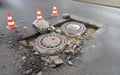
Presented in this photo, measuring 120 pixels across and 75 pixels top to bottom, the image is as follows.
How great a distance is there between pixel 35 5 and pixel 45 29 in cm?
276

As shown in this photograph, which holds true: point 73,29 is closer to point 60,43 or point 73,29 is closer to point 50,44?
point 60,43

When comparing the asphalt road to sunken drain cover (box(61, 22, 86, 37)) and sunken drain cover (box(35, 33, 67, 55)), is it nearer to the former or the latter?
sunken drain cover (box(61, 22, 86, 37))

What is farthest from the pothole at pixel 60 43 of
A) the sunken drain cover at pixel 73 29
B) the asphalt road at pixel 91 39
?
the asphalt road at pixel 91 39

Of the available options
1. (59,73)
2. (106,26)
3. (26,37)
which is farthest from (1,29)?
(106,26)

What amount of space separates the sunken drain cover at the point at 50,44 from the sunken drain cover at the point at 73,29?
431mm

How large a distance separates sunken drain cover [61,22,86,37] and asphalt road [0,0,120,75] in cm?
46

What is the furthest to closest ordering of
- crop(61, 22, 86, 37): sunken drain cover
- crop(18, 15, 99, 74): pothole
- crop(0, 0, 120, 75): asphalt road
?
crop(61, 22, 86, 37): sunken drain cover
crop(18, 15, 99, 74): pothole
crop(0, 0, 120, 75): asphalt road

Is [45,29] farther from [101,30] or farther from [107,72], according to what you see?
[107,72]

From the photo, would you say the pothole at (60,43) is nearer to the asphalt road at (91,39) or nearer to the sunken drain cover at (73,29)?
the sunken drain cover at (73,29)

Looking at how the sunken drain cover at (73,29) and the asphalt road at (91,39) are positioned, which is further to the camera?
the sunken drain cover at (73,29)

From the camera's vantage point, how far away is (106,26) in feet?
14.5

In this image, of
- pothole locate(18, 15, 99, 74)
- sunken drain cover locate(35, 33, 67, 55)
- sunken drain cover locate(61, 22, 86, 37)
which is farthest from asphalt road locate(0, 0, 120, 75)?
sunken drain cover locate(35, 33, 67, 55)

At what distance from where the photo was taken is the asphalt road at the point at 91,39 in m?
2.85

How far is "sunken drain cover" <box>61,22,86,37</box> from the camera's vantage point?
3965 mm
